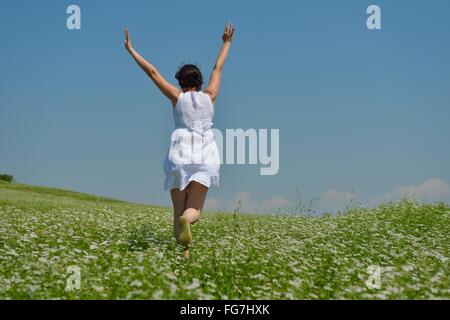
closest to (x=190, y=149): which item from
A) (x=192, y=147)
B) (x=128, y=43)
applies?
(x=192, y=147)

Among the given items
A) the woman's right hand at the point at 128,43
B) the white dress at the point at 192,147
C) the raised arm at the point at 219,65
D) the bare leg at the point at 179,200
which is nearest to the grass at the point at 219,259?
the bare leg at the point at 179,200

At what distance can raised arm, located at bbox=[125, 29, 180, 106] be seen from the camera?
33.6 ft

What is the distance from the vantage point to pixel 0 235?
41.8ft

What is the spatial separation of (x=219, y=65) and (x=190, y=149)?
178cm

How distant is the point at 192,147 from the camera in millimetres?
9891

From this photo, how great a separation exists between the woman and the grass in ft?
3.15

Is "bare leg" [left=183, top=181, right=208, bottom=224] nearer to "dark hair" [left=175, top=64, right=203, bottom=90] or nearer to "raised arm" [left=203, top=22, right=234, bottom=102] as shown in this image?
"raised arm" [left=203, top=22, right=234, bottom=102]

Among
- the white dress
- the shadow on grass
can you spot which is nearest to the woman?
the white dress

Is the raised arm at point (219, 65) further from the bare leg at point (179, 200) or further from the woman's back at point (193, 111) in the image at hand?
the bare leg at point (179, 200)

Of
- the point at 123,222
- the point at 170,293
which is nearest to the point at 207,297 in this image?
the point at 170,293

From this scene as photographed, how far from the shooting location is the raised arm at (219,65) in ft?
34.2

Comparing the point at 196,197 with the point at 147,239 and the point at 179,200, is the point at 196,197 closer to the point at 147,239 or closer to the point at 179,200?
the point at 179,200
